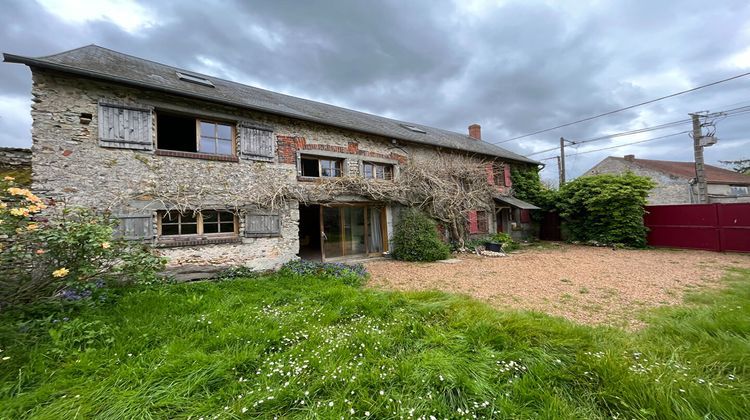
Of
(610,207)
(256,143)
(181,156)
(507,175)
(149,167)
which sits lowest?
(610,207)

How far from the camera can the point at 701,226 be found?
931 centimetres

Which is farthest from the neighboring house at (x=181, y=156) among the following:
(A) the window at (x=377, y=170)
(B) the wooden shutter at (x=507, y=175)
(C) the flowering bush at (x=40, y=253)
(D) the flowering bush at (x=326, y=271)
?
(B) the wooden shutter at (x=507, y=175)

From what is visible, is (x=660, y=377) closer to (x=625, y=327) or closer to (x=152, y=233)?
(x=625, y=327)

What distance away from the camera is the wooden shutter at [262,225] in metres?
6.86

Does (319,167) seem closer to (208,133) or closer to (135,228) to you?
(208,133)

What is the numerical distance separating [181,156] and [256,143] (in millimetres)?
1730

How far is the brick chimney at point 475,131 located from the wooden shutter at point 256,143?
14.2 m

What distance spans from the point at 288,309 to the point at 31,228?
318 centimetres

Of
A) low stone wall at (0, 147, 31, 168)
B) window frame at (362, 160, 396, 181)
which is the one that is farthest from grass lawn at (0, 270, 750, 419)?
window frame at (362, 160, 396, 181)

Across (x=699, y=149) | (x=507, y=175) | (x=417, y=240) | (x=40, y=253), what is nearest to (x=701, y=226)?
(x=699, y=149)

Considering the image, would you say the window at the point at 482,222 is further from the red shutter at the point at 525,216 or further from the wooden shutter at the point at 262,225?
the wooden shutter at the point at 262,225

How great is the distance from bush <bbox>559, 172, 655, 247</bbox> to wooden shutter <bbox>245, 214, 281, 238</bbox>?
12.5 metres

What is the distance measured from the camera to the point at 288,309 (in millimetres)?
4051

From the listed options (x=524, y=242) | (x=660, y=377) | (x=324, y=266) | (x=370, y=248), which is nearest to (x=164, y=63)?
(x=324, y=266)
